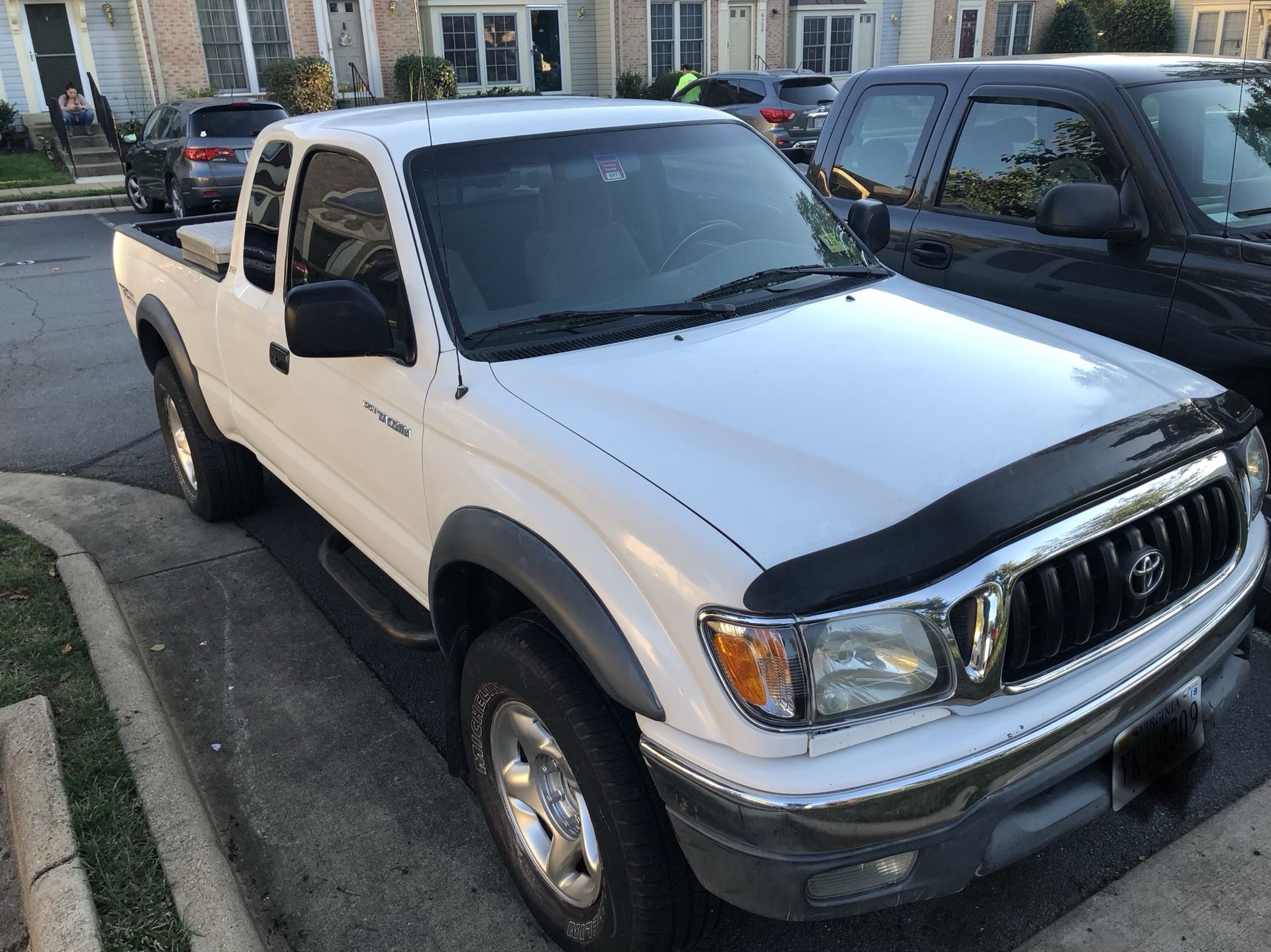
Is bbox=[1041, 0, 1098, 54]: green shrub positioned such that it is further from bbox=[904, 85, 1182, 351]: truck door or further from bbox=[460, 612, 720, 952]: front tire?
bbox=[460, 612, 720, 952]: front tire

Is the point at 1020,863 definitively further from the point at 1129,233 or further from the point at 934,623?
the point at 1129,233

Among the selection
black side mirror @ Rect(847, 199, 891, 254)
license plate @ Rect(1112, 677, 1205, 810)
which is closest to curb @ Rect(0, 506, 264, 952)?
license plate @ Rect(1112, 677, 1205, 810)

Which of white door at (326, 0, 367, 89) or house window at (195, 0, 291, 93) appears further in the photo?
white door at (326, 0, 367, 89)

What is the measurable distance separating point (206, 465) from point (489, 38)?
22954 millimetres

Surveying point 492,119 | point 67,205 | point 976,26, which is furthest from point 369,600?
point 976,26

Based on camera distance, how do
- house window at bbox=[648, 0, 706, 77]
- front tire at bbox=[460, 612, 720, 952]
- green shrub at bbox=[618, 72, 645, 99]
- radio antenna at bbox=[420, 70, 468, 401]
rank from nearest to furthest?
front tire at bbox=[460, 612, 720, 952], radio antenna at bbox=[420, 70, 468, 401], green shrub at bbox=[618, 72, 645, 99], house window at bbox=[648, 0, 706, 77]

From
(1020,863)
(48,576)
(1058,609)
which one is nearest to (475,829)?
(1020,863)

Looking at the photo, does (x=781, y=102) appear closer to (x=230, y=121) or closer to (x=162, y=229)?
(x=230, y=121)

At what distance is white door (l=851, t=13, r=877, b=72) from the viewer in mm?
30500

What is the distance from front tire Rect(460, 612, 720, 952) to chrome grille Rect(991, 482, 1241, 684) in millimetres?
760

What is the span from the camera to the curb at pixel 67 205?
16.3m

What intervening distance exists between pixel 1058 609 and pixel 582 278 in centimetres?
161

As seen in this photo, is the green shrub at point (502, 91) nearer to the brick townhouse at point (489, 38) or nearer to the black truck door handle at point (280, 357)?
the brick townhouse at point (489, 38)

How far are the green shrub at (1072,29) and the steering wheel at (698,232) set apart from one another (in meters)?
33.5
